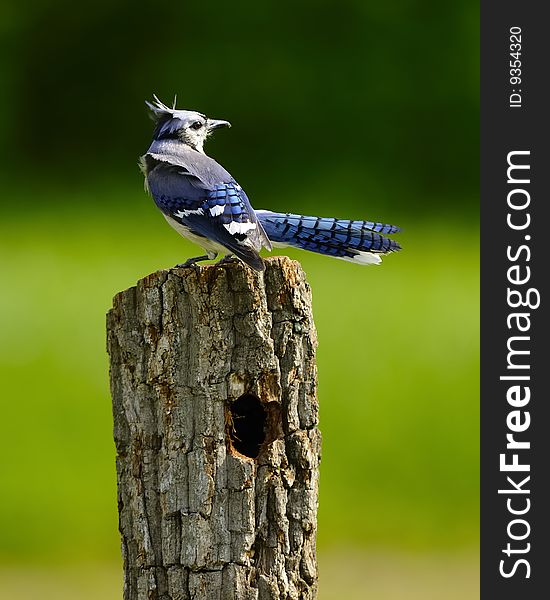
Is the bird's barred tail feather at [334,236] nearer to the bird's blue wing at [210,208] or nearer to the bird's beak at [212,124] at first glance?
the bird's blue wing at [210,208]

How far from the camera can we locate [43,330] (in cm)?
685

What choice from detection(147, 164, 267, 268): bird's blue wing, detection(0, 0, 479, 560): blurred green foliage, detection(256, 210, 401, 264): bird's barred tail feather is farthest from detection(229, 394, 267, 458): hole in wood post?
detection(0, 0, 479, 560): blurred green foliage

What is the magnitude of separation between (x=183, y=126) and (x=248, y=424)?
1093mm

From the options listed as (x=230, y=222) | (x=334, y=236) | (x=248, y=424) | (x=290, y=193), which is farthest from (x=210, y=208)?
(x=290, y=193)

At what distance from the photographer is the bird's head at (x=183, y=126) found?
3441mm

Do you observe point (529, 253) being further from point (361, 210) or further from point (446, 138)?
point (446, 138)

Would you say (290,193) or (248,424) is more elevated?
(290,193)

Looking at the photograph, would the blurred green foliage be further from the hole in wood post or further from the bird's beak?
the hole in wood post

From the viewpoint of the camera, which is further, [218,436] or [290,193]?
[290,193]

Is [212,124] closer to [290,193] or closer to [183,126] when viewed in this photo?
[183,126]

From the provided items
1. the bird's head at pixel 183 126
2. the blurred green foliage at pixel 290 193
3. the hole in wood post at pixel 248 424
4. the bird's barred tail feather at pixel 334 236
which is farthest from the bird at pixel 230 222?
the blurred green foliage at pixel 290 193

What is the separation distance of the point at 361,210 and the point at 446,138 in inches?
47.7

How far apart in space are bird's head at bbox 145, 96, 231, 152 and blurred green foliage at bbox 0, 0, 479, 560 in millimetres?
2733

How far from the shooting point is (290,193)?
8664 millimetres
